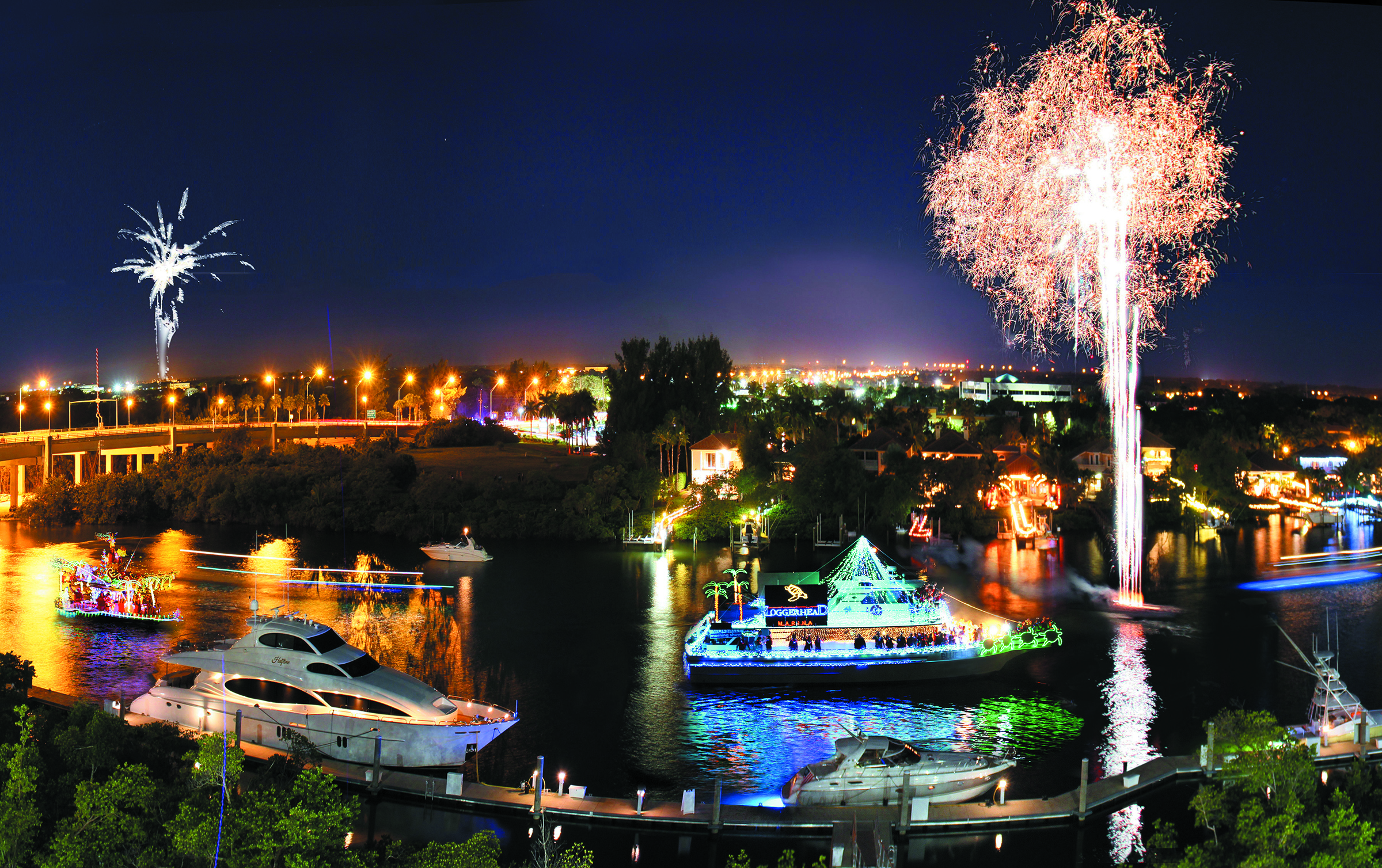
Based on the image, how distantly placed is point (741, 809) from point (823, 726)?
3.87 meters

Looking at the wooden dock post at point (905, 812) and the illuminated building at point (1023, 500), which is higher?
the illuminated building at point (1023, 500)

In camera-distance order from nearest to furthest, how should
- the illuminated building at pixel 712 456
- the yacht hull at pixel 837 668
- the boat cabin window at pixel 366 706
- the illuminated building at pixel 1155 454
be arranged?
the boat cabin window at pixel 366 706
the yacht hull at pixel 837 668
the illuminated building at pixel 712 456
the illuminated building at pixel 1155 454

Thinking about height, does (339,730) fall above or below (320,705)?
below

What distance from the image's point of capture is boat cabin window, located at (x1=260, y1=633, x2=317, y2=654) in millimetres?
11945

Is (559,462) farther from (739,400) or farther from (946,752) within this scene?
(946,752)

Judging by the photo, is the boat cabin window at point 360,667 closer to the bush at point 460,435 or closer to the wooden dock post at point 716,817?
the wooden dock post at point 716,817

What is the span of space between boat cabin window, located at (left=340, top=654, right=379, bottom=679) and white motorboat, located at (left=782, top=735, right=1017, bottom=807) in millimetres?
5331

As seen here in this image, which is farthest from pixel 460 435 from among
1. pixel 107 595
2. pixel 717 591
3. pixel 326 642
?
pixel 326 642

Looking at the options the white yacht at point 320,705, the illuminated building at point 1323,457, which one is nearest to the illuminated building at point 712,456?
the illuminated building at point 1323,457

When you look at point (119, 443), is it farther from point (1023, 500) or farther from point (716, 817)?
point (716, 817)

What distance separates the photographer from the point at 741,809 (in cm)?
1023

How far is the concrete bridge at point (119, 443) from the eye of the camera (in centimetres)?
3684

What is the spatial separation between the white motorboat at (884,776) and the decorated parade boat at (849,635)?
4.87m

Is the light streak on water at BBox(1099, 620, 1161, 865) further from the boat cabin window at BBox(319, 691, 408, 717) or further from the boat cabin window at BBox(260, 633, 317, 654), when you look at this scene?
the boat cabin window at BBox(260, 633, 317, 654)
